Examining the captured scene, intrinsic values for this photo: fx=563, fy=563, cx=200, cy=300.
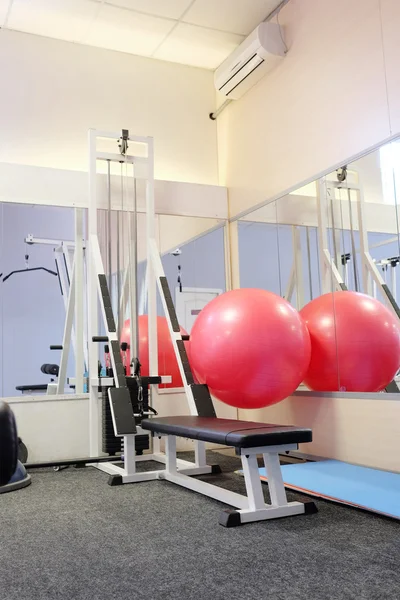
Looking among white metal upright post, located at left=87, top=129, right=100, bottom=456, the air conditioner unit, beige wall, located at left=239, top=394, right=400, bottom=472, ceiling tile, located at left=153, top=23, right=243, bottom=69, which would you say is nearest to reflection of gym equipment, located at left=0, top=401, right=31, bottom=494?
beige wall, located at left=239, top=394, right=400, bottom=472

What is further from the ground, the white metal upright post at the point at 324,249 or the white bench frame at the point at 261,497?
the white metal upright post at the point at 324,249

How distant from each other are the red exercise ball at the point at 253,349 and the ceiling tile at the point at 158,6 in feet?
8.10

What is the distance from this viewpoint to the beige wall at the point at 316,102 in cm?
346

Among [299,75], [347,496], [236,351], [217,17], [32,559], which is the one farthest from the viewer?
[217,17]

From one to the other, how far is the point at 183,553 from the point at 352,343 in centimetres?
182

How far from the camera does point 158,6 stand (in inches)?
176

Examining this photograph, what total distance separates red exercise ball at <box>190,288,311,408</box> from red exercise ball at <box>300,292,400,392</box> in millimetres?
191

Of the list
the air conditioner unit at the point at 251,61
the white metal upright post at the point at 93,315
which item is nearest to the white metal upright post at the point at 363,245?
the air conditioner unit at the point at 251,61

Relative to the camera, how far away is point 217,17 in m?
4.63

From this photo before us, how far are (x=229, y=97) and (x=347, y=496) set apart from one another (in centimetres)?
374

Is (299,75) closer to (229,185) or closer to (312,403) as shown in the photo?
(229,185)

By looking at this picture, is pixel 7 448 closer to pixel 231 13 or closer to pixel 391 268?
pixel 391 268

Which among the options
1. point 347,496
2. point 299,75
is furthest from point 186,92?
point 347,496

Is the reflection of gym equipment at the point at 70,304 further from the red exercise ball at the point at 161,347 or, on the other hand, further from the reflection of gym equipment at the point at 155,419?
the red exercise ball at the point at 161,347
